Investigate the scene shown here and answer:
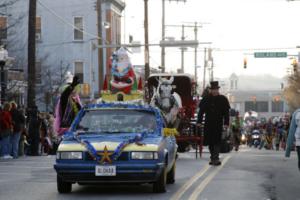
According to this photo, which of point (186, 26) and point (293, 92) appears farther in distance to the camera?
point (186, 26)

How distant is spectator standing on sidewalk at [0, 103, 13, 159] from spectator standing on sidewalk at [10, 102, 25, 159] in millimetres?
352

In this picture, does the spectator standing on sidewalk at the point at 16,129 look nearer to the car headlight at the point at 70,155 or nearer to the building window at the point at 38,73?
the car headlight at the point at 70,155

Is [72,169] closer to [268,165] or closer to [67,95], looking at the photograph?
[67,95]

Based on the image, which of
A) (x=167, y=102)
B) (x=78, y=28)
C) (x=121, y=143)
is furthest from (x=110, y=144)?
(x=78, y=28)

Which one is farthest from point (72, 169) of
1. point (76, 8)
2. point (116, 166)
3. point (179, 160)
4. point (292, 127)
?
point (76, 8)

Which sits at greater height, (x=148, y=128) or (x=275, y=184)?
(x=148, y=128)

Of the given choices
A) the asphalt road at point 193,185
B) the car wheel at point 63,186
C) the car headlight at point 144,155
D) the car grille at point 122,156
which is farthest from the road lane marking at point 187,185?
the car wheel at point 63,186

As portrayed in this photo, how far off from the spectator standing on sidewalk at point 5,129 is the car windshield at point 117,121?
31.3ft

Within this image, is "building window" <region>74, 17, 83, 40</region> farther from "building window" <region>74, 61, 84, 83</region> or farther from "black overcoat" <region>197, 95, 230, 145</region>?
"black overcoat" <region>197, 95, 230, 145</region>

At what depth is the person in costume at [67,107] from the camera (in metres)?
18.5

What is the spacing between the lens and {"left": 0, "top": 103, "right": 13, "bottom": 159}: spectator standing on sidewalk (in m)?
23.6

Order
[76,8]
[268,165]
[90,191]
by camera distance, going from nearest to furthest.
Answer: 1. [90,191]
2. [268,165]
3. [76,8]

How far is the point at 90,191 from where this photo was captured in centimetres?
1380

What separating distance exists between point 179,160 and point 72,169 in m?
8.95
